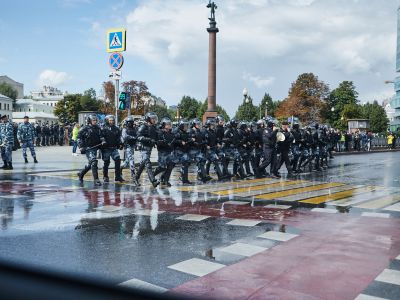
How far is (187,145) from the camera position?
42.3ft

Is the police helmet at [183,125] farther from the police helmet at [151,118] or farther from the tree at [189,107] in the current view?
the tree at [189,107]

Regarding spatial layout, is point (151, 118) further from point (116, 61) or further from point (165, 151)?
point (116, 61)

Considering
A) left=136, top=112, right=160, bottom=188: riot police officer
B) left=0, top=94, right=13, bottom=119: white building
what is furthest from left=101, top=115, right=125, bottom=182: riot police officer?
left=0, top=94, right=13, bottom=119: white building

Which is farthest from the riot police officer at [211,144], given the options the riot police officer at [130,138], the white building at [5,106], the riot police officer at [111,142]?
the white building at [5,106]

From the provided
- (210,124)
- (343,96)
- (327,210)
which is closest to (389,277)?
(327,210)

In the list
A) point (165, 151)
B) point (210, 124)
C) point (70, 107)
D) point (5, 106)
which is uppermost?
point (5, 106)

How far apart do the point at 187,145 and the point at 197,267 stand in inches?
333

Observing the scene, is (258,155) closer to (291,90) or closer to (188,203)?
(188,203)

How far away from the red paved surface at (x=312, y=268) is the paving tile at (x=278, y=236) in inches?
5.0

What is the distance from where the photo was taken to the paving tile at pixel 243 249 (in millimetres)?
5176

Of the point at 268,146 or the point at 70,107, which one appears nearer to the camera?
the point at 268,146

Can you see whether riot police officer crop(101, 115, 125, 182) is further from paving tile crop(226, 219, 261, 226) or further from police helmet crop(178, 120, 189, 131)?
paving tile crop(226, 219, 261, 226)

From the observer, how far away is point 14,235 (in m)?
5.96

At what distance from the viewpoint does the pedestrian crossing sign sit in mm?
15258
